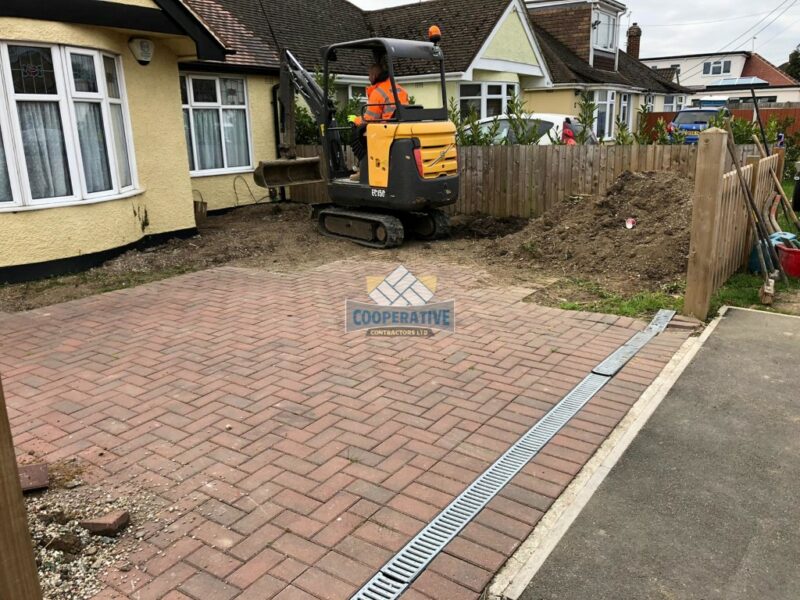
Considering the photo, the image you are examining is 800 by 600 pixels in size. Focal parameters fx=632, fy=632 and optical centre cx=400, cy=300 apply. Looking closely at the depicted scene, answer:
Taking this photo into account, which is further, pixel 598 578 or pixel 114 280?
pixel 114 280

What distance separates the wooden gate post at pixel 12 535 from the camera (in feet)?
6.44

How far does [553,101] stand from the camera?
2630cm

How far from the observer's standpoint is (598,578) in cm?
299

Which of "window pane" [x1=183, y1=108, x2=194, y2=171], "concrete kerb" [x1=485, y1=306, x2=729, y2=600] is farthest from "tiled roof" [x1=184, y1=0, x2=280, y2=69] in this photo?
"concrete kerb" [x1=485, y1=306, x2=729, y2=600]

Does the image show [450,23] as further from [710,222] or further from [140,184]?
[710,222]

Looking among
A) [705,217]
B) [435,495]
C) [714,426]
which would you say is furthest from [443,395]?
[705,217]

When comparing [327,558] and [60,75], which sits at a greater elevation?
[60,75]

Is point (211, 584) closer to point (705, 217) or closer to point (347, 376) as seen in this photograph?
point (347, 376)

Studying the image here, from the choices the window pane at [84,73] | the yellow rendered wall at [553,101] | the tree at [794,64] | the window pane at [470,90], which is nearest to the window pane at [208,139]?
the window pane at [84,73]

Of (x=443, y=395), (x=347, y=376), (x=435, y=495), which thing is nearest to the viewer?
(x=435, y=495)

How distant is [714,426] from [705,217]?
277 cm

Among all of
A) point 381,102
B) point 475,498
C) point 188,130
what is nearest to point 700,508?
point 475,498

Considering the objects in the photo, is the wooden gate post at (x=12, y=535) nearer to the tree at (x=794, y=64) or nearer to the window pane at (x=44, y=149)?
the window pane at (x=44, y=149)

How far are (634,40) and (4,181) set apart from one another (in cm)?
3721
